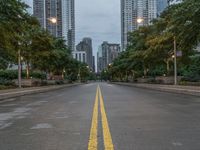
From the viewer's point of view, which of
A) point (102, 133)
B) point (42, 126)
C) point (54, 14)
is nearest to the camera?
point (102, 133)

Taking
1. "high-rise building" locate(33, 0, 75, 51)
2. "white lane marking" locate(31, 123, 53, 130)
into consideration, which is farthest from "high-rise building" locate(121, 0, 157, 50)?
"white lane marking" locate(31, 123, 53, 130)

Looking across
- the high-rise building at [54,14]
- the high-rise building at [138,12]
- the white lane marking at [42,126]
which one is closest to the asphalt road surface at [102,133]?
the white lane marking at [42,126]

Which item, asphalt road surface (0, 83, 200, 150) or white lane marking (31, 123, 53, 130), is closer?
asphalt road surface (0, 83, 200, 150)

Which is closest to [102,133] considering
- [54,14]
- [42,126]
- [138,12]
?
[42,126]

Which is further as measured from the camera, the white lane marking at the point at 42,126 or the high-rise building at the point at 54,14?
the high-rise building at the point at 54,14

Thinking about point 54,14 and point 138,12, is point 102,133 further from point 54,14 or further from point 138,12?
point 54,14

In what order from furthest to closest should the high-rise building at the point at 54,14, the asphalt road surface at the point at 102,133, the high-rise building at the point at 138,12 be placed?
the high-rise building at the point at 54,14, the high-rise building at the point at 138,12, the asphalt road surface at the point at 102,133

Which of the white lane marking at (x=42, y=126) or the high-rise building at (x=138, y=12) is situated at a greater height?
the high-rise building at (x=138, y=12)

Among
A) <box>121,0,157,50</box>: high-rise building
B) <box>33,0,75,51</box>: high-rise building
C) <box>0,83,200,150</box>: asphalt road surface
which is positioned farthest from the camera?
<box>33,0,75,51</box>: high-rise building

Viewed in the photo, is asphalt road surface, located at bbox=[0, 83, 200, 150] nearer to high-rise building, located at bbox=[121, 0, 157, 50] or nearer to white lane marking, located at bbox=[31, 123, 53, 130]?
white lane marking, located at bbox=[31, 123, 53, 130]

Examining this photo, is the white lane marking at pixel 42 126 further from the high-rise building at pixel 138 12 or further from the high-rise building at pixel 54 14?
the high-rise building at pixel 54 14

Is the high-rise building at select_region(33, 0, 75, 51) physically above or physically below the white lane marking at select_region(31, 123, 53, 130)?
above

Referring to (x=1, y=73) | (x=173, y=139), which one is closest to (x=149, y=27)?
(x=1, y=73)

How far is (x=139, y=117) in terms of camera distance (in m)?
12.6
